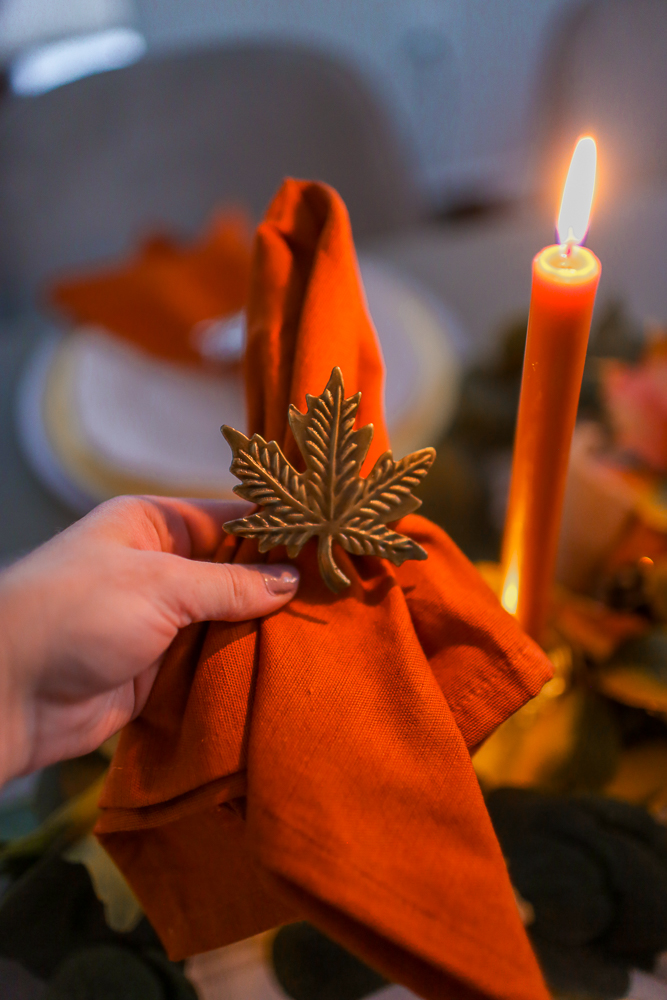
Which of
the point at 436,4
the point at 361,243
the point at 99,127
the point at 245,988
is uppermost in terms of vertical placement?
the point at 436,4

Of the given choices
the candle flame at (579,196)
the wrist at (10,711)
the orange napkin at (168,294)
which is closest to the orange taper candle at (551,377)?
the candle flame at (579,196)

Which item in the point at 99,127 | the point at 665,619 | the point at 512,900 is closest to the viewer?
the point at 512,900

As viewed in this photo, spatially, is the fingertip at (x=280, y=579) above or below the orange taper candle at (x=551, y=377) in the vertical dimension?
below

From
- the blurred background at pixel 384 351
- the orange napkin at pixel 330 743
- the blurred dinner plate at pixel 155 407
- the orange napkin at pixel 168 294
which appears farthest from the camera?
the orange napkin at pixel 168 294

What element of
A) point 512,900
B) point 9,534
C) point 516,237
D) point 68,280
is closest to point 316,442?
point 512,900

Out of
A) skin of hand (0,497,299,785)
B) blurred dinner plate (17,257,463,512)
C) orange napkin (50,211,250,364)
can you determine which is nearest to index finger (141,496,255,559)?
skin of hand (0,497,299,785)

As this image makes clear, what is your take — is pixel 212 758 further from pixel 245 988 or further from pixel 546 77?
pixel 546 77

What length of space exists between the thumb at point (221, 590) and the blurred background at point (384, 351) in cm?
17

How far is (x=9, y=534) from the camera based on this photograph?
69 cm

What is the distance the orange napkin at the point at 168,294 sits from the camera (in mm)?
760

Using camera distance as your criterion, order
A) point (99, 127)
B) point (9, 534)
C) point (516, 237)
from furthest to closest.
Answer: point (99, 127), point (516, 237), point (9, 534)

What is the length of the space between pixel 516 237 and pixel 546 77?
1.46 ft

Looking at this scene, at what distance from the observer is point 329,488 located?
0.30 metres

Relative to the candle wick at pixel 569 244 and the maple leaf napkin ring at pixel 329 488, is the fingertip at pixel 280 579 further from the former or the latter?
the candle wick at pixel 569 244
